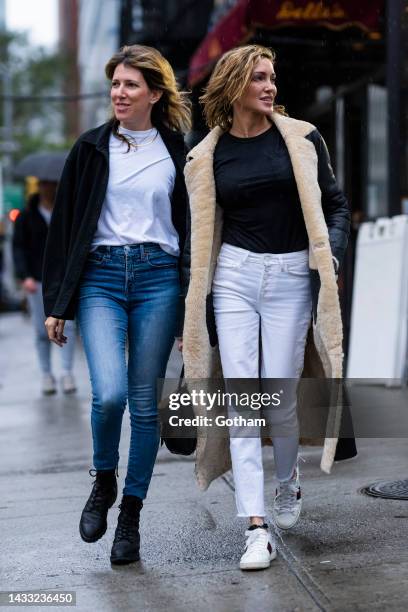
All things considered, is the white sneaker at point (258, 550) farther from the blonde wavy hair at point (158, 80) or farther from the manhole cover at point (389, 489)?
the blonde wavy hair at point (158, 80)

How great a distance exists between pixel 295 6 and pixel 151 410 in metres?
6.23

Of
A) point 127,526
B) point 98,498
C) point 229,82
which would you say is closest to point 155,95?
point 229,82

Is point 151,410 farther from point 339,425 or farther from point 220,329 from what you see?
point 339,425

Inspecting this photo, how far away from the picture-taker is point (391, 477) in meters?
5.65

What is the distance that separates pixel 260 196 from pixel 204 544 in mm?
1491

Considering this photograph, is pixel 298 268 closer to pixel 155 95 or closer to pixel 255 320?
pixel 255 320

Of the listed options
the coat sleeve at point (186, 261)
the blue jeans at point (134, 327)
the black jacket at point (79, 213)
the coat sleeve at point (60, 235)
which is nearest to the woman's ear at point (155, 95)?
the black jacket at point (79, 213)

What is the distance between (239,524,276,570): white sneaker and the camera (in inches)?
161

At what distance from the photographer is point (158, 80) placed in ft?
14.9

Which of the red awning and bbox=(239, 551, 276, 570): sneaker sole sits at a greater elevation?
the red awning

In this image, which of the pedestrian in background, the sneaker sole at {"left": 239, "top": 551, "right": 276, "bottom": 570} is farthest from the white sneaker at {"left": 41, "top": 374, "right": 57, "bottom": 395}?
the sneaker sole at {"left": 239, "top": 551, "right": 276, "bottom": 570}

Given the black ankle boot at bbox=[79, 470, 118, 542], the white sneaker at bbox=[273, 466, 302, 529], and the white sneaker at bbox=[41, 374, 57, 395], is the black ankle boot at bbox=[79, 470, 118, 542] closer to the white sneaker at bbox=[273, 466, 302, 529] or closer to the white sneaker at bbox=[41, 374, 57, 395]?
the white sneaker at bbox=[273, 466, 302, 529]

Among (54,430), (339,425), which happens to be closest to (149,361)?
(339,425)

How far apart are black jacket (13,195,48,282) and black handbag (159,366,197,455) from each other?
19.8ft
